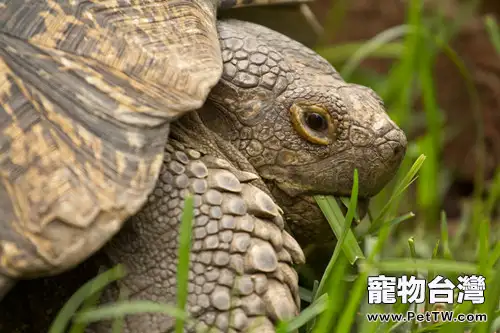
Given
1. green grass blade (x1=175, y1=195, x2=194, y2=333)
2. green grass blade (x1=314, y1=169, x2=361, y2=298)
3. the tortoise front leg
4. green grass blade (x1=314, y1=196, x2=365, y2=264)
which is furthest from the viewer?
green grass blade (x1=314, y1=196, x2=365, y2=264)

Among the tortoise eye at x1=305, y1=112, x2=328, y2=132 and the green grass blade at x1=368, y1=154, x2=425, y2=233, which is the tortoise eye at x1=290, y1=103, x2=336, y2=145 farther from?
the green grass blade at x1=368, y1=154, x2=425, y2=233

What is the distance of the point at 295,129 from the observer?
1.86 meters

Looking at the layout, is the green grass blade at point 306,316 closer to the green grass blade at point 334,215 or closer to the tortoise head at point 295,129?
the green grass blade at point 334,215

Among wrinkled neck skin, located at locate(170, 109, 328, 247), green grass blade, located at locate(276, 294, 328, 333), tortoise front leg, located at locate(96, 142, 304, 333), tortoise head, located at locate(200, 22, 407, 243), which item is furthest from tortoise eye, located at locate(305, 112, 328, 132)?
green grass blade, located at locate(276, 294, 328, 333)

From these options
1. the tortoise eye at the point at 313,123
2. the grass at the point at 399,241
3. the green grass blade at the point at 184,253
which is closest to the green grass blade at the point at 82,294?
the grass at the point at 399,241

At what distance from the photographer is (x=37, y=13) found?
156cm

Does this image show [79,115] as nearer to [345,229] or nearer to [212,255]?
[212,255]

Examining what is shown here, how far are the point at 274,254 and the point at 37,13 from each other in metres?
0.67

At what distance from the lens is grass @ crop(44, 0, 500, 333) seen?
146 centimetres

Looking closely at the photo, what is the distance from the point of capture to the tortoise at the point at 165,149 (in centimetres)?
145

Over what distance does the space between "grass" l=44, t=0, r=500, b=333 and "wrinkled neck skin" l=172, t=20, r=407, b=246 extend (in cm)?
6

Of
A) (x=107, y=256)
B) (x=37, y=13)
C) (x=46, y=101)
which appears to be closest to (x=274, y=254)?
(x=107, y=256)

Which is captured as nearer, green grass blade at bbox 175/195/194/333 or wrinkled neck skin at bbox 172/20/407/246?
green grass blade at bbox 175/195/194/333

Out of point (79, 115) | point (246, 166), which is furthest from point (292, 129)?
point (79, 115)
